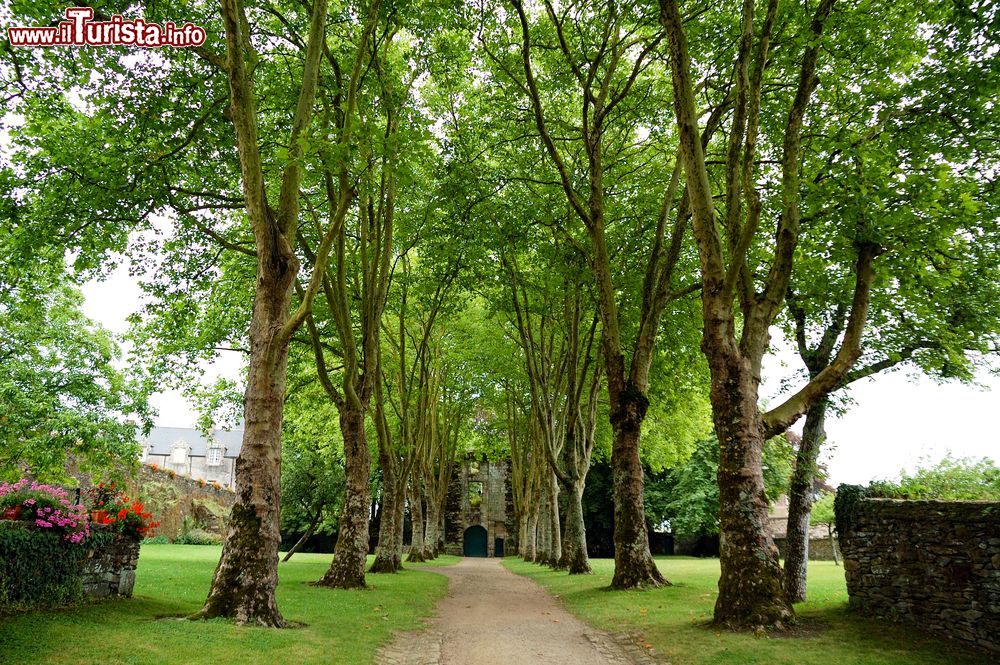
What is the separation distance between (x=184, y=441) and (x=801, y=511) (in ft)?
260

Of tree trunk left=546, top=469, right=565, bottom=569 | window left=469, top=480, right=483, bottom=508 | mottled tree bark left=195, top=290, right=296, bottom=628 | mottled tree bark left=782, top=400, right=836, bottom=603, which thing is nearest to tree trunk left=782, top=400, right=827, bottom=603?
mottled tree bark left=782, top=400, right=836, bottom=603

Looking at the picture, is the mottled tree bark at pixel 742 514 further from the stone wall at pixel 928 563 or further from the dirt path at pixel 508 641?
A: the stone wall at pixel 928 563

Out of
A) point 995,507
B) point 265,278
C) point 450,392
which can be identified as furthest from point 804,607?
point 450,392

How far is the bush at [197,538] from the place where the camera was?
124ft

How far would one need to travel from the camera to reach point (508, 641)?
8.79 m

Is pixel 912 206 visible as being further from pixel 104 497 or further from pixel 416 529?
pixel 416 529

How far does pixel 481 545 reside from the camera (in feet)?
177

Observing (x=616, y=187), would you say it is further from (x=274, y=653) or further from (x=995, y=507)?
(x=274, y=653)

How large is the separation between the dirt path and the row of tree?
1.85m

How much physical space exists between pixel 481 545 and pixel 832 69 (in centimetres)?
4915

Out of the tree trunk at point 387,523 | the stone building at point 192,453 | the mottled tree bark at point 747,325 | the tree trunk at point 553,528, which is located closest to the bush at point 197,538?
the tree trunk at point 387,523

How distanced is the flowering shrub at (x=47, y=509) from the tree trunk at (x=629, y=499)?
Answer: 987 cm

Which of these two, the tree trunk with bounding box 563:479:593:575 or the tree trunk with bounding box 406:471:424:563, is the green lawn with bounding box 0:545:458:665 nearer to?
the tree trunk with bounding box 563:479:593:575

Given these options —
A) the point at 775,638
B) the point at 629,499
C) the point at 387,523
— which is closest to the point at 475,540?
the point at 387,523
